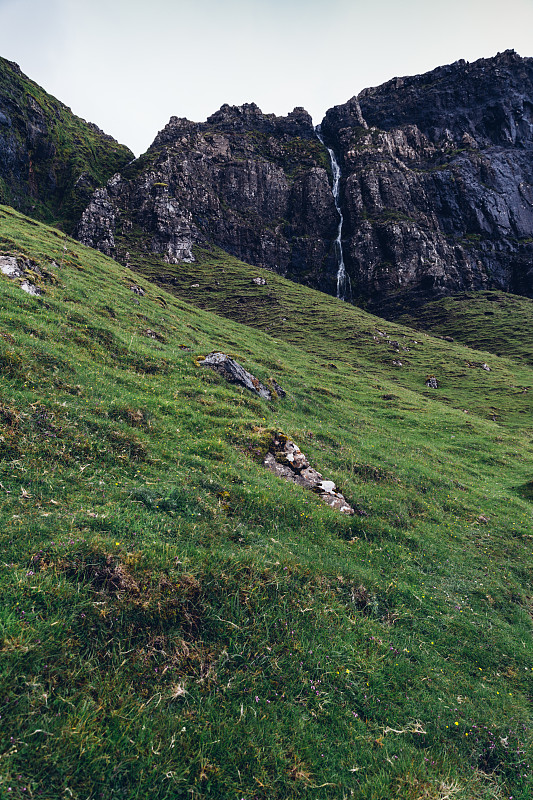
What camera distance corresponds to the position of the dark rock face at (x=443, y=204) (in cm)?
14738

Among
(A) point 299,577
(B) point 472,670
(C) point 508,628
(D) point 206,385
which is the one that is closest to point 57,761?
(A) point 299,577

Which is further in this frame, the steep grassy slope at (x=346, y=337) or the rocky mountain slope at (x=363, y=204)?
the rocky mountain slope at (x=363, y=204)

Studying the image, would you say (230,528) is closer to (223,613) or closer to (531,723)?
(223,613)

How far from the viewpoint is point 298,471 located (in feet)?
49.2

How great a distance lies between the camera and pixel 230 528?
9547 millimetres

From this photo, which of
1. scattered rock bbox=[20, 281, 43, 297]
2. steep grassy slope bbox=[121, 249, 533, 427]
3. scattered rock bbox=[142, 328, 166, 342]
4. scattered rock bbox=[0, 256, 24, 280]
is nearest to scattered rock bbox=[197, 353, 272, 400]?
scattered rock bbox=[142, 328, 166, 342]

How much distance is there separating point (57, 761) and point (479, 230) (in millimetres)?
205220

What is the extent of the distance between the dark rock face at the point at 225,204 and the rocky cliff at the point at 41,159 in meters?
12.4

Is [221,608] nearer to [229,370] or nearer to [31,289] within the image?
[229,370]

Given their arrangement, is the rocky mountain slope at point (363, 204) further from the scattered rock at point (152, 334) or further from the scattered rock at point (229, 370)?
the scattered rock at point (229, 370)

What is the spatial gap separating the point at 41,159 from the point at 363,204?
139869 millimetres

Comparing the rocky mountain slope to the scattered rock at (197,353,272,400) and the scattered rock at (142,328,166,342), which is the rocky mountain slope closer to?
the scattered rock at (142,328,166,342)

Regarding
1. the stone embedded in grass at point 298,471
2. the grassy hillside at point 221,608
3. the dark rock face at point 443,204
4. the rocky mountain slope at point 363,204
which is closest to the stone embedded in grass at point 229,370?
the grassy hillside at point 221,608

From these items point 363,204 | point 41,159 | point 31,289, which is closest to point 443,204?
point 363,204
